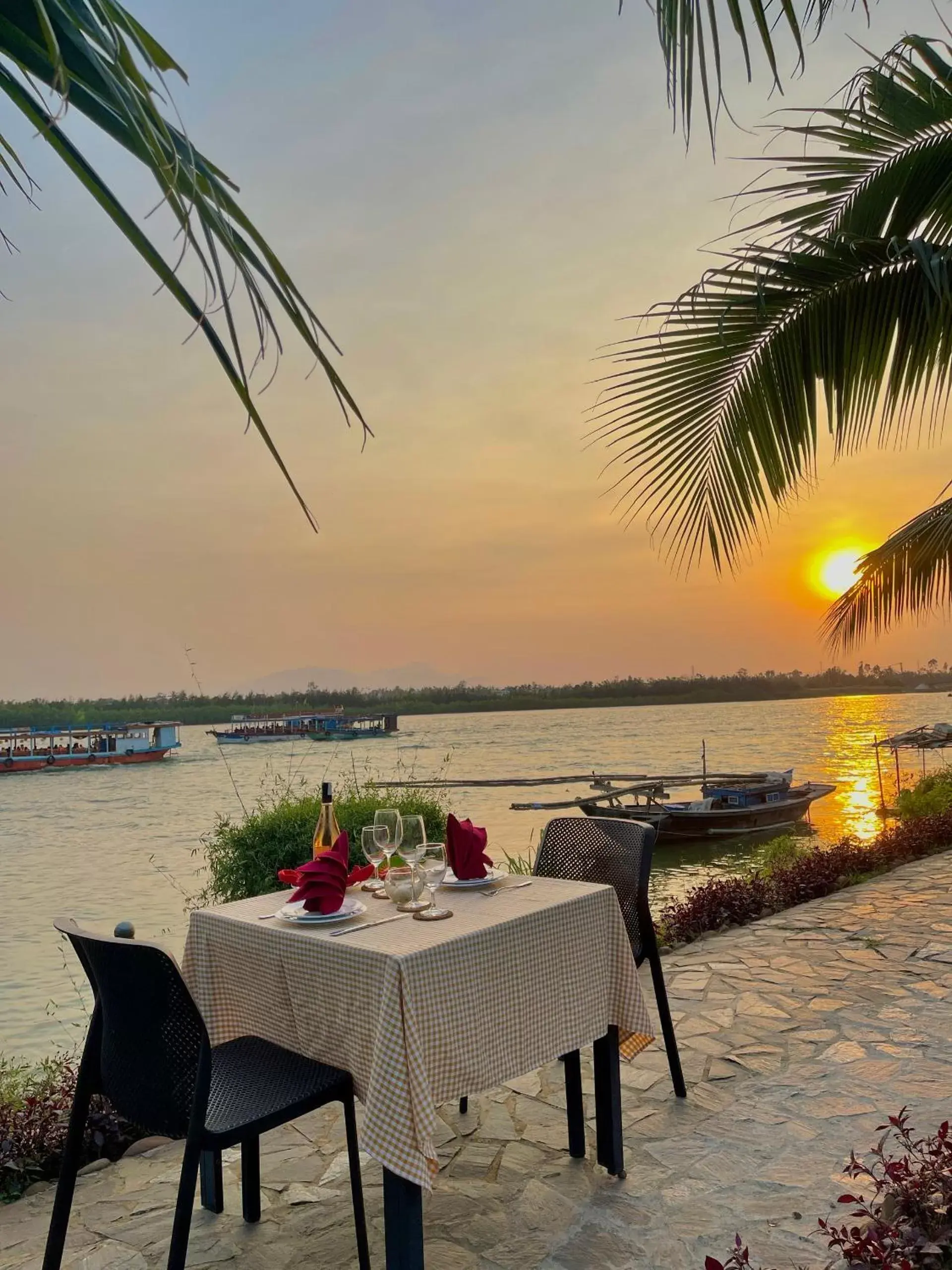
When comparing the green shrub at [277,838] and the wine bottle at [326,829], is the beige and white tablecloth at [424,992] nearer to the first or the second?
the wine bottle at [326,829]

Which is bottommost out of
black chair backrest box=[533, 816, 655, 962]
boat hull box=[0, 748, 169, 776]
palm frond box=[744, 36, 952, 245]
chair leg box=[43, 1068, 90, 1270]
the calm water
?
the calm water

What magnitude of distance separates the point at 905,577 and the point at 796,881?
2.42 m

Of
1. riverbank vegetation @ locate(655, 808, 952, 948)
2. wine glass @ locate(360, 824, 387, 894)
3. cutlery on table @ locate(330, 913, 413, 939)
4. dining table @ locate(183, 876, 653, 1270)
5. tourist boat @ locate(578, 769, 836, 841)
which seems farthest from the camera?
tourist boat @ locate(578, 769, 836, 841)

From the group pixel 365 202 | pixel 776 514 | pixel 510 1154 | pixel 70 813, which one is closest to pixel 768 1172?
pixel 510 1154

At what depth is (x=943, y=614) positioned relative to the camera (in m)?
4.87

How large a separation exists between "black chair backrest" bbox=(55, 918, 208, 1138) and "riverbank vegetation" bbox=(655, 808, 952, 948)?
12.2 ft

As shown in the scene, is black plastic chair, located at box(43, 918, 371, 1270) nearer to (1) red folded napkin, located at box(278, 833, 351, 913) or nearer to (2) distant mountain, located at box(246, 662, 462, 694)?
(1) red folded napkin, located at box(278, 833, 351, 913)

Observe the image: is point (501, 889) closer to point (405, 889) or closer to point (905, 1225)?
point (405, 889)

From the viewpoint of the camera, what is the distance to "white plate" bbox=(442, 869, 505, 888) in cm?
280

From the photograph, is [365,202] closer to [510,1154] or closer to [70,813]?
[510,1154]

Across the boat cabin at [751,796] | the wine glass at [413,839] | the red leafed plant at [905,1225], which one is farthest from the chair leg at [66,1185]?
the boat cabin at [751,796]

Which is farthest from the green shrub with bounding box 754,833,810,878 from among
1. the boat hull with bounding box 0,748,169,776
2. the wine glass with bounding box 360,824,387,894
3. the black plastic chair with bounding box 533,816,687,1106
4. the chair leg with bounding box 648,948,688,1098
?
the boat hull with bounding box 0,748,169,776

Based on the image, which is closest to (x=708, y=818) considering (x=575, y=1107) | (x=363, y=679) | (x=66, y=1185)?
(x=575, y=1107)

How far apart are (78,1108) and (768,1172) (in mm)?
1911
